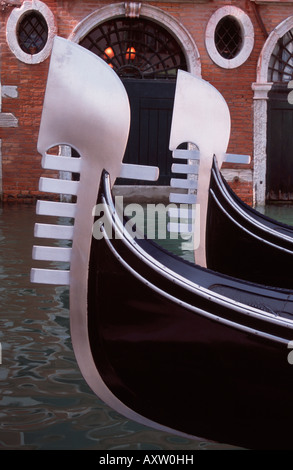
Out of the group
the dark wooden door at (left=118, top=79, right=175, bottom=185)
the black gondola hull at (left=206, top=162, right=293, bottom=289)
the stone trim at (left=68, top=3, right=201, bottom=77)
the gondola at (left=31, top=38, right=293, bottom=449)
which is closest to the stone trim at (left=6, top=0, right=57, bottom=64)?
the stone trim at (left=68, top=3, right=201, bottom=77)

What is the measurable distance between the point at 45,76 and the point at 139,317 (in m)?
6.64

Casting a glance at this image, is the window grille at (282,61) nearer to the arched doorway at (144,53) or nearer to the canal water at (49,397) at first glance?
the arched doorway at (144,53)

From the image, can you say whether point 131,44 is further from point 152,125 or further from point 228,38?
point 228,38

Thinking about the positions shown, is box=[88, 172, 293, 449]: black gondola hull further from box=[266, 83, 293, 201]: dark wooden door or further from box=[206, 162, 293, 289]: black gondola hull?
box=[266, 83, 293, 201]: dark wooden door

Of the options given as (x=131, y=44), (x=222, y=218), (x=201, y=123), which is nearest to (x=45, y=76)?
(x=131, y=44)

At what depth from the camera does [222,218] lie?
10.6 feet

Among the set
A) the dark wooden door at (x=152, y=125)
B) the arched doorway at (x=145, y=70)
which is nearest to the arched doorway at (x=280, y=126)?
the arched doorway at (x=145, y=70)

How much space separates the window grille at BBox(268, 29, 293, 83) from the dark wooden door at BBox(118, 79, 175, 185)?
51.5 inches

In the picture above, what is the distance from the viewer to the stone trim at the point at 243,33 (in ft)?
26.0

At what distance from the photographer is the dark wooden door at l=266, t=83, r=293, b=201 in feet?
27.1

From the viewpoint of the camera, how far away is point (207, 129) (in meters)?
3.22
